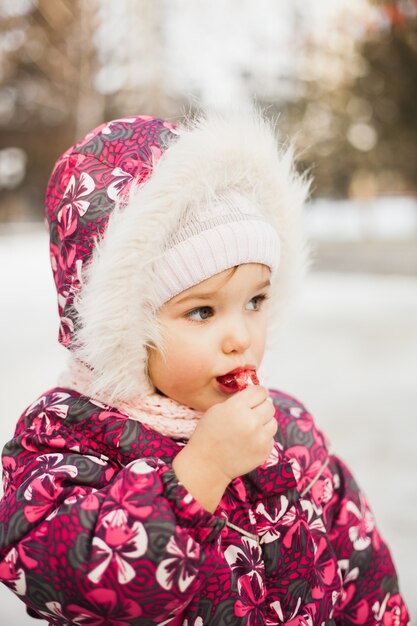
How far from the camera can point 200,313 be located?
1.00 meters

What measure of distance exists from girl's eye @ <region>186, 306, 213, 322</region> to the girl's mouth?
3.3 inches

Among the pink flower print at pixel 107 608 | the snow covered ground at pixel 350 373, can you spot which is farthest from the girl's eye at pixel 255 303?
the pink flower print at pixel 107 608

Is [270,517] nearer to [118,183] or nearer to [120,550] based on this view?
[120,550]

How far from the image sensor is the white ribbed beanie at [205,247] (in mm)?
970

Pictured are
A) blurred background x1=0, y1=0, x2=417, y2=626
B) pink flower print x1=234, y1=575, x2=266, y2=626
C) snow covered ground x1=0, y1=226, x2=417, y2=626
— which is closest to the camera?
pink flower print x1=234, y1=575, x2=266, y2=626

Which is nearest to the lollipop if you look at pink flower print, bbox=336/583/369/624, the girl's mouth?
the girl's mouth

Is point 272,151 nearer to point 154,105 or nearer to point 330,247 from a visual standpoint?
point 330,247

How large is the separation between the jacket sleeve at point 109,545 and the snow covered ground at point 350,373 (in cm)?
43

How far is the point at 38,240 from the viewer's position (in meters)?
11.0

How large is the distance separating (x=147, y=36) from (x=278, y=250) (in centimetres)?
1664

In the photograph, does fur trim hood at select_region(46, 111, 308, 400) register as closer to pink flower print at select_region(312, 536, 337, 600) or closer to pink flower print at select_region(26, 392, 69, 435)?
pink flower print at select_region(26, 392, 69, 435)

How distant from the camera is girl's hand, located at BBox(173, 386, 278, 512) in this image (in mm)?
893

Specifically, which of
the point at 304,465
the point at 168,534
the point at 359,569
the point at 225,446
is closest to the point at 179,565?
the point at 168,534

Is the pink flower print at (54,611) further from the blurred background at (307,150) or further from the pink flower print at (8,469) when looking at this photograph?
the blurred background at (307,150)
